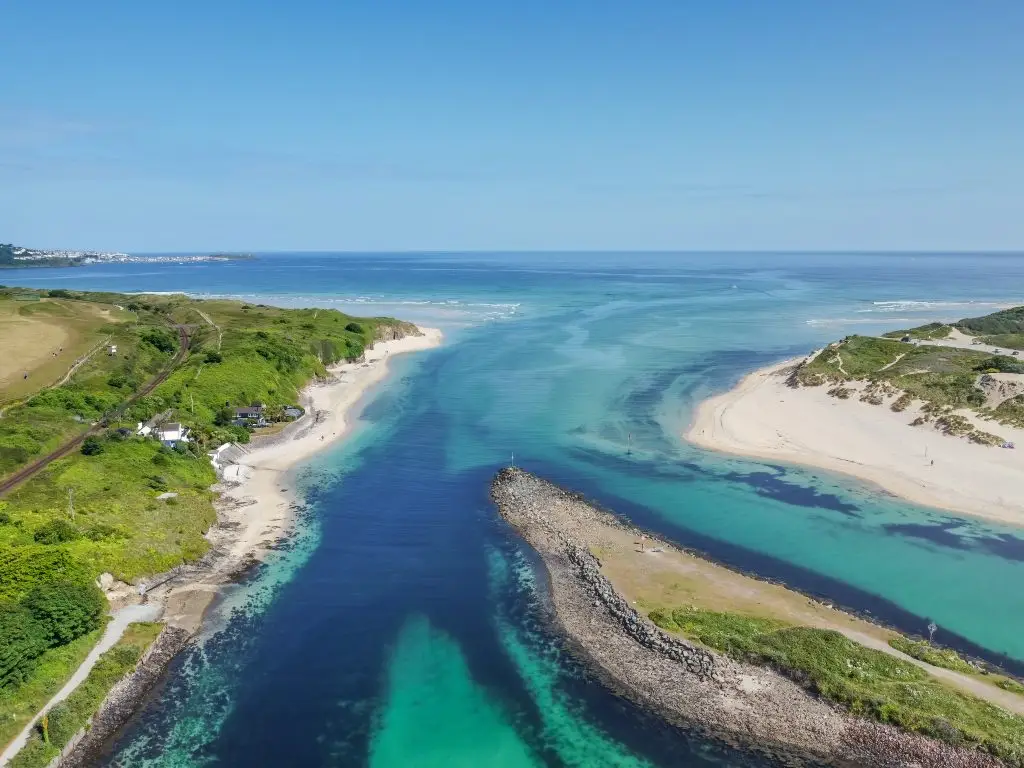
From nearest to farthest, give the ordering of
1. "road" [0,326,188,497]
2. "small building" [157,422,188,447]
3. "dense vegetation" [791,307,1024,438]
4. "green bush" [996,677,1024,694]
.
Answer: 1. "green bush" [996,677,1024,694]
2. "road" [0,326,188,497]
3. "small building" [157,422,188,447]
4. "dense vegetation" [791,307,1024,438]

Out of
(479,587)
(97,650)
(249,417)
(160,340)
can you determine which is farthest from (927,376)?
(160,340)

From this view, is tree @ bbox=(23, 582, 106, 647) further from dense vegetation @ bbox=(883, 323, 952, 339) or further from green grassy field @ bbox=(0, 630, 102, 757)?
dense vegetation @ bbox=(883, 323, 952, 339)

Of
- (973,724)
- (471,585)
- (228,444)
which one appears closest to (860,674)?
(973,724)

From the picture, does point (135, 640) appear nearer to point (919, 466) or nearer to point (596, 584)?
point (596, 584)

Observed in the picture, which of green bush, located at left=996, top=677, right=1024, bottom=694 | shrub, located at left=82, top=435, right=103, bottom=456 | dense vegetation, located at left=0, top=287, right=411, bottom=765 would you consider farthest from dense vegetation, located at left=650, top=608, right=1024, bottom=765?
shrub, located at left=82, top=435, right=103, bottom=456

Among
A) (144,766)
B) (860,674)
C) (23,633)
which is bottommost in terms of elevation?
(144,766)

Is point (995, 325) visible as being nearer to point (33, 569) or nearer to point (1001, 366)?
point (1001, 366)
